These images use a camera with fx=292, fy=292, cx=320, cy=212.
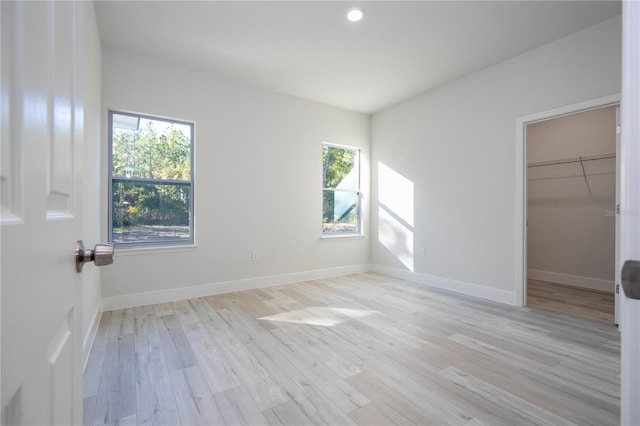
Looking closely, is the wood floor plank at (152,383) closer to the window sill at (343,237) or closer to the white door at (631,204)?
the white door at (631,204)

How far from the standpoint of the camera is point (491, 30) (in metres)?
2.80

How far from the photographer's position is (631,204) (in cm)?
54

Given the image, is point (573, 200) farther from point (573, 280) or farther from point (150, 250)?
point (150, 250)

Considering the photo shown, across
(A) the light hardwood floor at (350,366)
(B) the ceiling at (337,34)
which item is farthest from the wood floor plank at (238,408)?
(B) the ceiling at (337,34)

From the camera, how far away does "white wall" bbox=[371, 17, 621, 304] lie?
287cm

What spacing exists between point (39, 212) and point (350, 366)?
1993mm

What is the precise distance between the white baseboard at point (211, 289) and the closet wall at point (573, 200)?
3063mm

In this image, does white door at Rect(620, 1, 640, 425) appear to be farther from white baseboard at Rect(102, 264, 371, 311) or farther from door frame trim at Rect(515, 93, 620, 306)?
white baseboard at Rect(102, 264, 371, 311)

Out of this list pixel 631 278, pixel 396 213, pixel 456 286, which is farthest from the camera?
pixel 396 213

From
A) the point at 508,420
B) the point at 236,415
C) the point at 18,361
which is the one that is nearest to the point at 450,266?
the point at 508,420

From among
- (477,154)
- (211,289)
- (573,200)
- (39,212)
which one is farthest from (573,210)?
(39,212)

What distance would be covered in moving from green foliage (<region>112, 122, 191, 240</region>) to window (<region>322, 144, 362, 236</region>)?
82.7 inches

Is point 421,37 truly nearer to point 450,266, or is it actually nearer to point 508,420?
Answer: point 450,266

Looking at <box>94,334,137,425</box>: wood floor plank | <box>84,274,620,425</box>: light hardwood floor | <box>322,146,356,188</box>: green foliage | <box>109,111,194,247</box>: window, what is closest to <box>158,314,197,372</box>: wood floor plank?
<box>84,274,620,425</box>: light hardwood floor
